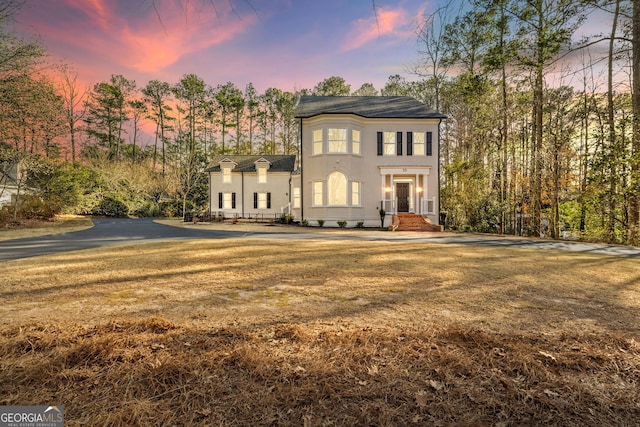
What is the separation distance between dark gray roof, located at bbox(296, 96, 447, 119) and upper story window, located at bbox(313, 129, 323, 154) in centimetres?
119

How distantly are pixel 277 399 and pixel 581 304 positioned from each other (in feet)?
15.9

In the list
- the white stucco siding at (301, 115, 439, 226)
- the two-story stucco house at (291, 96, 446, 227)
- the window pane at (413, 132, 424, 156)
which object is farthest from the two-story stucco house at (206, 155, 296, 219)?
the window pane at (413, 132, 424, 156)

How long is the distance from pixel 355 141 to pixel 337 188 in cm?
357

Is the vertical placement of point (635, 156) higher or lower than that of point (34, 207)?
higher

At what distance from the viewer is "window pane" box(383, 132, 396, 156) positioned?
21469mm

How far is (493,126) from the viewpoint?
2005 cm

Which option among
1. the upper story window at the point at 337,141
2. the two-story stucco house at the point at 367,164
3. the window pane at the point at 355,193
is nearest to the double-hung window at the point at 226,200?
the two-story stucco house at the point at 367,164

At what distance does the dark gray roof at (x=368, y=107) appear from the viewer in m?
21.1

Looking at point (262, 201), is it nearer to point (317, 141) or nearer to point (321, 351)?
point (317, 141)

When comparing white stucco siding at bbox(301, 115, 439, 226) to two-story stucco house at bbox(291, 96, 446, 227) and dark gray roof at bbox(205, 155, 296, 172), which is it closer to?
two-story stucco house at bbox(291, 96, 446, 227)

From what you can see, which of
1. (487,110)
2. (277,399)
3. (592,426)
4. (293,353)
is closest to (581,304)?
(592,426)

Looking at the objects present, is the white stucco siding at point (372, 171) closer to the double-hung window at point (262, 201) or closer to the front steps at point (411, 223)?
the front steps at point (411, 223)

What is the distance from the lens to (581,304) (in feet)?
14.6

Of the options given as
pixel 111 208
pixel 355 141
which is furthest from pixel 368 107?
pixel 111 208
